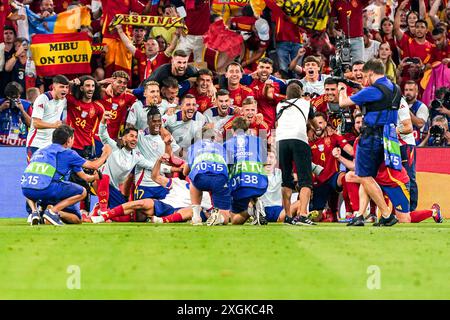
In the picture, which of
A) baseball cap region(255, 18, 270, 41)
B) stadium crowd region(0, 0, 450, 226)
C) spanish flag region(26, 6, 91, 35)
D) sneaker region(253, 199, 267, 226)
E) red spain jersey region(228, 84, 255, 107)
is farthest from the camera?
spanish flag region(26, 6, 91, 35)

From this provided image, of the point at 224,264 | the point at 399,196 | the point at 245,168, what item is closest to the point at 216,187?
the point at 245,168

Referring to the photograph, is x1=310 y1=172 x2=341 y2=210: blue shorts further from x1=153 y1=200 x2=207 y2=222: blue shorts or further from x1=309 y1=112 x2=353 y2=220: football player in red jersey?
x1=153 y1=200 x2=207 y2=222: blue shorts

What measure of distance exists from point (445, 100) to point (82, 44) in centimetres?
701

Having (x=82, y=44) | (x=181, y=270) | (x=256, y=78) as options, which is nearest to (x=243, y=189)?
(x=256, y=78)

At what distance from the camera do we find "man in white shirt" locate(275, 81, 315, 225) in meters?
16.9

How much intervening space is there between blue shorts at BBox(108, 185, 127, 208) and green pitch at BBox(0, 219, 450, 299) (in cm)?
460

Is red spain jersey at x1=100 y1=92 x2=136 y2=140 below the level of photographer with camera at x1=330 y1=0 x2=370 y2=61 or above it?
below

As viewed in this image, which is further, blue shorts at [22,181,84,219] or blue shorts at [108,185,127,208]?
blue shorts at [108,185,127,208]

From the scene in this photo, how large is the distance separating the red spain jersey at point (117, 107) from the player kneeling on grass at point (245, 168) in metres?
3.76

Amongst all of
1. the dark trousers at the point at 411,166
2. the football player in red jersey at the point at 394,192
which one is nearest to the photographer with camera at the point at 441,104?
the dark trousers at the point at 411,166

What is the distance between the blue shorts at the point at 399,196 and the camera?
17234 millimetres

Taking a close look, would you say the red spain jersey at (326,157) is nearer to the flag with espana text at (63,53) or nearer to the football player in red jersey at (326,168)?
the football player in red jersey at (326,168)

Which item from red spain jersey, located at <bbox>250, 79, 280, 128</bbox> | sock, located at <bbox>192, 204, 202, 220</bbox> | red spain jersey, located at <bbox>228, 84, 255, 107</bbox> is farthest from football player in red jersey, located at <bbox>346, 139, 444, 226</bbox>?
red spain jersey, located at <bbox>228, 84, 255, 107</bbox>

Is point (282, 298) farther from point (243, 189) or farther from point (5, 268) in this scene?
point (243, 189)
